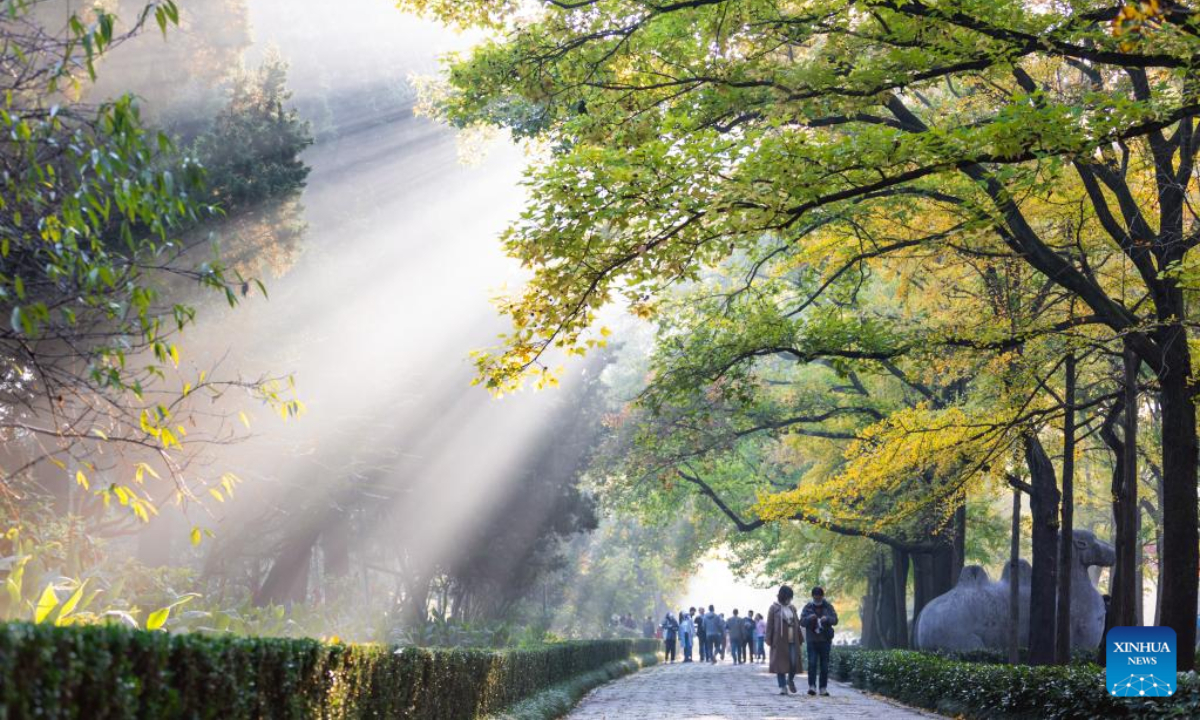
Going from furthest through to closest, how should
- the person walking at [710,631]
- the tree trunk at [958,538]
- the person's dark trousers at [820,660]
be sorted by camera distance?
the person walking at [710,631] < the tree trunk at [958,538] < the person's dark trousers at [820,660]

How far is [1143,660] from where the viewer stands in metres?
9.57

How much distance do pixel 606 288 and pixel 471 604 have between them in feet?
119

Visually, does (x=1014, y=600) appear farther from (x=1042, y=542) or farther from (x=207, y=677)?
(x=207, y=677)

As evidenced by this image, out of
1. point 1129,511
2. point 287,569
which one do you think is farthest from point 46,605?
point 287,569

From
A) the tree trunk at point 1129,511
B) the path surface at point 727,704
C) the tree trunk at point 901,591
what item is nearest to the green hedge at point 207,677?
the path surface at point 727,704

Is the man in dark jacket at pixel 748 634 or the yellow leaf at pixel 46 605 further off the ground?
the yellow leaf at pixel 46 605

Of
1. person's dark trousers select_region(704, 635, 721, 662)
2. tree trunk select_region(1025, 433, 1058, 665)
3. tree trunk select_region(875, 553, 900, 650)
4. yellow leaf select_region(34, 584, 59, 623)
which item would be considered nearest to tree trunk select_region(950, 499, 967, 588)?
tree trunk select_region(1025, 433, 1058, 665)

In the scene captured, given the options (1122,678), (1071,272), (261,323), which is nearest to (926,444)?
(1071,272)

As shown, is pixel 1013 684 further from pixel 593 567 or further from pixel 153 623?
pixel 593 567

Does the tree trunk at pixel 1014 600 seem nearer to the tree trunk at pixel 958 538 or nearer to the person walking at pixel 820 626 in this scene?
the person walking at pixel 820 626

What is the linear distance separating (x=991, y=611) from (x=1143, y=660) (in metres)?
17.1

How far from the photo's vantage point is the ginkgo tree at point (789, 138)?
31.6 ft

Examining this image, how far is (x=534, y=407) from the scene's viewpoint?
35812mm

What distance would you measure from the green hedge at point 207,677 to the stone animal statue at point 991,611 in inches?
705
